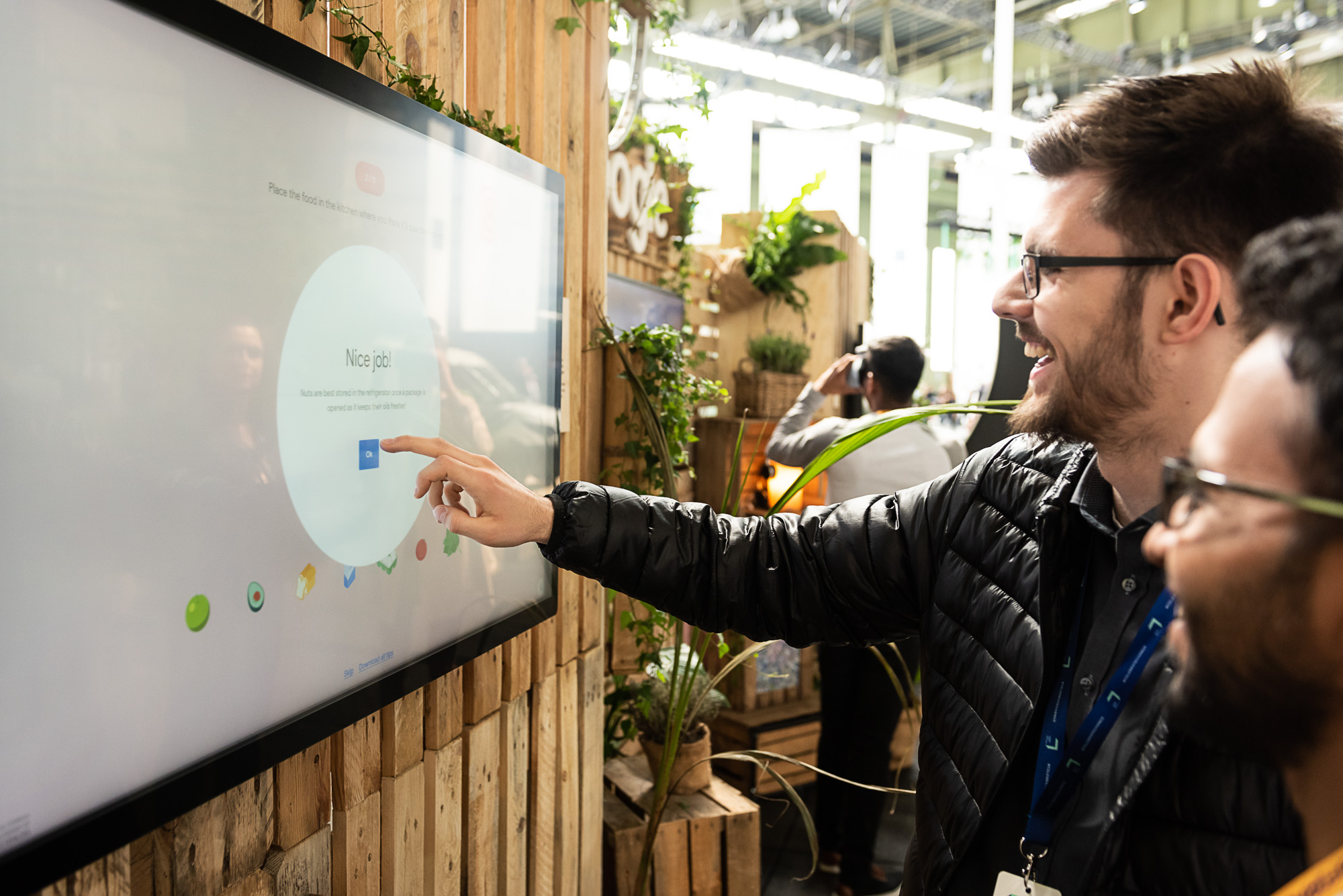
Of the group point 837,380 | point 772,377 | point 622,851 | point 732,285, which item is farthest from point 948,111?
point 622,851

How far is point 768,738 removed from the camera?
3525mm

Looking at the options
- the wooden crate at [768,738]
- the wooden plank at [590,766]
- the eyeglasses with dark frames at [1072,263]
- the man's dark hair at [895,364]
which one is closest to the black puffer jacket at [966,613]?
the eyeglasses with dark frames at [1072,263]

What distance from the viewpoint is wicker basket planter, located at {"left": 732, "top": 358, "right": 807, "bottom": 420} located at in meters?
3.81

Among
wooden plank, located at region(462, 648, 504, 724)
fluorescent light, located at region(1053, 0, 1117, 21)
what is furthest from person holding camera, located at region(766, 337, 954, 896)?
fluorescent light, located at region(1053, 0, 1117, 21)

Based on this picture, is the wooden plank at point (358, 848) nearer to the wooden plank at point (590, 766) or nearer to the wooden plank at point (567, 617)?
the wooden plank at point (567, 617)

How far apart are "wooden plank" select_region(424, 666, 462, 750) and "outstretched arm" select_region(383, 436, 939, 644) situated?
1.36 feet

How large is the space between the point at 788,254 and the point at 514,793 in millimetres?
2984

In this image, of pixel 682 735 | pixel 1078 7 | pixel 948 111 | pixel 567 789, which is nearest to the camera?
pixel 567 789

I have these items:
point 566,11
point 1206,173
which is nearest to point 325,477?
point 1206,173

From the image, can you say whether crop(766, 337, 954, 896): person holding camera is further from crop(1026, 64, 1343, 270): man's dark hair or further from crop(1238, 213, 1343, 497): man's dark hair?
crop(1238, 213, 1343, 497): man's dark hair

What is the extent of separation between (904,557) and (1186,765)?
523 mm

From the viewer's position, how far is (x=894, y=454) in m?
2.91

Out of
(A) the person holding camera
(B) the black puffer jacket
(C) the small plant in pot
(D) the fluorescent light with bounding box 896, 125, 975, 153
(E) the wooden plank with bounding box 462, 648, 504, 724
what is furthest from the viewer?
(D) the fluorescent light with bounding box 896, 125, 975, 153

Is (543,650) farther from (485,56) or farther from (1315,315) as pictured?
(1315,315)
